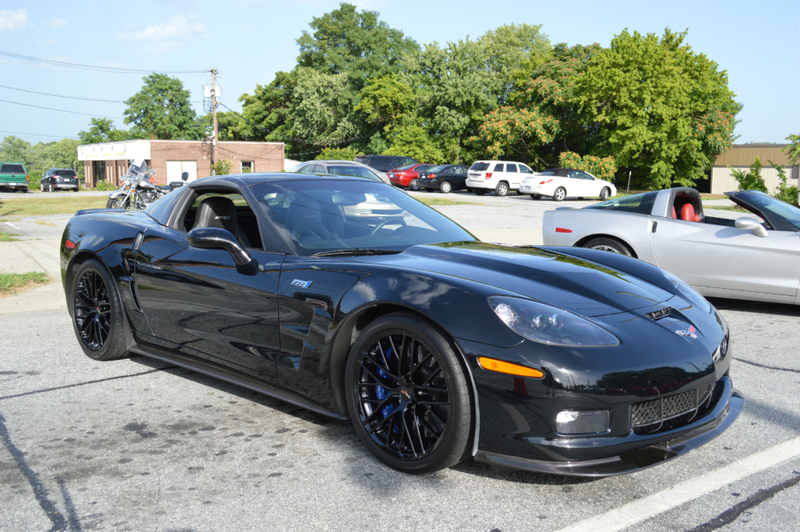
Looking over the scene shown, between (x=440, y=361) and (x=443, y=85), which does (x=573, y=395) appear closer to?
(x=440, y=361)

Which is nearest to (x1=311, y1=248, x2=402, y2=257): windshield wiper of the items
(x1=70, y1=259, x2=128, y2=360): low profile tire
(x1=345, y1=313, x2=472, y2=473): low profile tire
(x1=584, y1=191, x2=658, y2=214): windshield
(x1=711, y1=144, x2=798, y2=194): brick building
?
(x1=345, y1=313, x2=472, y2=473): low profile tire

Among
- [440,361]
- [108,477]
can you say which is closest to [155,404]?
[108,477]

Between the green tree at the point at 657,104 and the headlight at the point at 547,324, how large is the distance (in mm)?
37276

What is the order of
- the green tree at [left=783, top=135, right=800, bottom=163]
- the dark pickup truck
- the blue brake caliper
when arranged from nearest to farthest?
the blue brake caliper → the green tree at [left=783, top=135, right=800, bottom=163] → the dark pickup truck

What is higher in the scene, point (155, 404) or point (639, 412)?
point (639, 412)

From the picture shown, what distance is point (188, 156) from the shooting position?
186 feet

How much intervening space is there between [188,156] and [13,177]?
17.4 m

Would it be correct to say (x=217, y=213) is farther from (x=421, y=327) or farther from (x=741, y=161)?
(x=741, y=161)

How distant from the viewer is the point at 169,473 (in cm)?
296

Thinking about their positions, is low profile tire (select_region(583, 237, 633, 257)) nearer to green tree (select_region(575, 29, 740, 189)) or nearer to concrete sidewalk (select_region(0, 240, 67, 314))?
concrete sidewalk (select_region(0, 240, 67, 314))

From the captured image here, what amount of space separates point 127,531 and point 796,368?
4.38 meters

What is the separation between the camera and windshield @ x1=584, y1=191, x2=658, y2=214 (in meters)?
7.21

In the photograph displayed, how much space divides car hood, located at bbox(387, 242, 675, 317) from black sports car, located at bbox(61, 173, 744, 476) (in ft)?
0.05

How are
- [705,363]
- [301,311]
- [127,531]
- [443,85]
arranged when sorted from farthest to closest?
[443,85] < [301,311] < [705,363] < [127,531]
